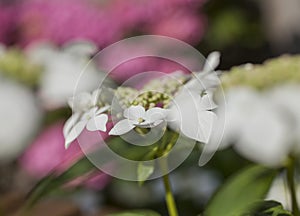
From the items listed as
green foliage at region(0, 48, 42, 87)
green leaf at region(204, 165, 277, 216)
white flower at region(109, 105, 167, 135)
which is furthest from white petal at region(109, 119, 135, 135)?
green foliage at region(0, 48, 42, 87)

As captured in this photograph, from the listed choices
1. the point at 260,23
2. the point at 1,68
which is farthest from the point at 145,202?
the point at 260,23

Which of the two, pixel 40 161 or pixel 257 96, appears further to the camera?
pixel 40 161

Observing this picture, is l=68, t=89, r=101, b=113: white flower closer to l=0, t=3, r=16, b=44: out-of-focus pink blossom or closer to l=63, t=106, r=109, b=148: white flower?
l=63, t=106, r=109, b=148: white flower

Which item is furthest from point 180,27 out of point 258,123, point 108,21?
point 258,123

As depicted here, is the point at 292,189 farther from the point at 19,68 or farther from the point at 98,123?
the point at 19,68

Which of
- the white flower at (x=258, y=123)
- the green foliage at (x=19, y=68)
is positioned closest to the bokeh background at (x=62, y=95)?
the green foliage at (x=19, y=68)

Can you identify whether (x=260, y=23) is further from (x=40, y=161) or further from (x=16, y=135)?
(x=16, y=135)

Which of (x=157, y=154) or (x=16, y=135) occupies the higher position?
(x=157, y=154)
